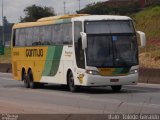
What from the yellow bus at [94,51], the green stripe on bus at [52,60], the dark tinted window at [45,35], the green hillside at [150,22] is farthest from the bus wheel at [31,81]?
the green hillside at [150,22]

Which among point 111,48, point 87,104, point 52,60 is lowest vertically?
point 87,104

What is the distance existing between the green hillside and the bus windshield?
57.0 metres

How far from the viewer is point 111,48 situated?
2533 centimetres

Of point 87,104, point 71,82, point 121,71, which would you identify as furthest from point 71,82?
point 87,104

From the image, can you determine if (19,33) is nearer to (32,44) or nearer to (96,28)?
(32,44)

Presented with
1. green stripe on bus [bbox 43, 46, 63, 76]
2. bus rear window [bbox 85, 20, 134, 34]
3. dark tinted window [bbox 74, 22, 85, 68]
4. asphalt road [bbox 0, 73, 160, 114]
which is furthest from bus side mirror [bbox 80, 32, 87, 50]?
green stripe on bus [bbox 43, 46, 63, 76]

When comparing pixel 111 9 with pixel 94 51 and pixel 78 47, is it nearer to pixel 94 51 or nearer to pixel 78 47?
pixel 78 47

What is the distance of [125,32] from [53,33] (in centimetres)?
442

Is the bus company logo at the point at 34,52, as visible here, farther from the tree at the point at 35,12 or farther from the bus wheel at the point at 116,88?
the tree at the point at 35,12

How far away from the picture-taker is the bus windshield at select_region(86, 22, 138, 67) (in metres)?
25.2

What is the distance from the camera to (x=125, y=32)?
2553cm

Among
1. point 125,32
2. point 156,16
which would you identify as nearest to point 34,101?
point 125,32

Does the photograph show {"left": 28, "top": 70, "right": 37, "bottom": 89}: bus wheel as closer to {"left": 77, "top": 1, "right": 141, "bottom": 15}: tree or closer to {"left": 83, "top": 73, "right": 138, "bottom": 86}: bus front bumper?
{"left": 83, "top": 73, "right": 138, "bottom": 86}: bus front bumper

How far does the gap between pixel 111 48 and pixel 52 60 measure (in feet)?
14.5
